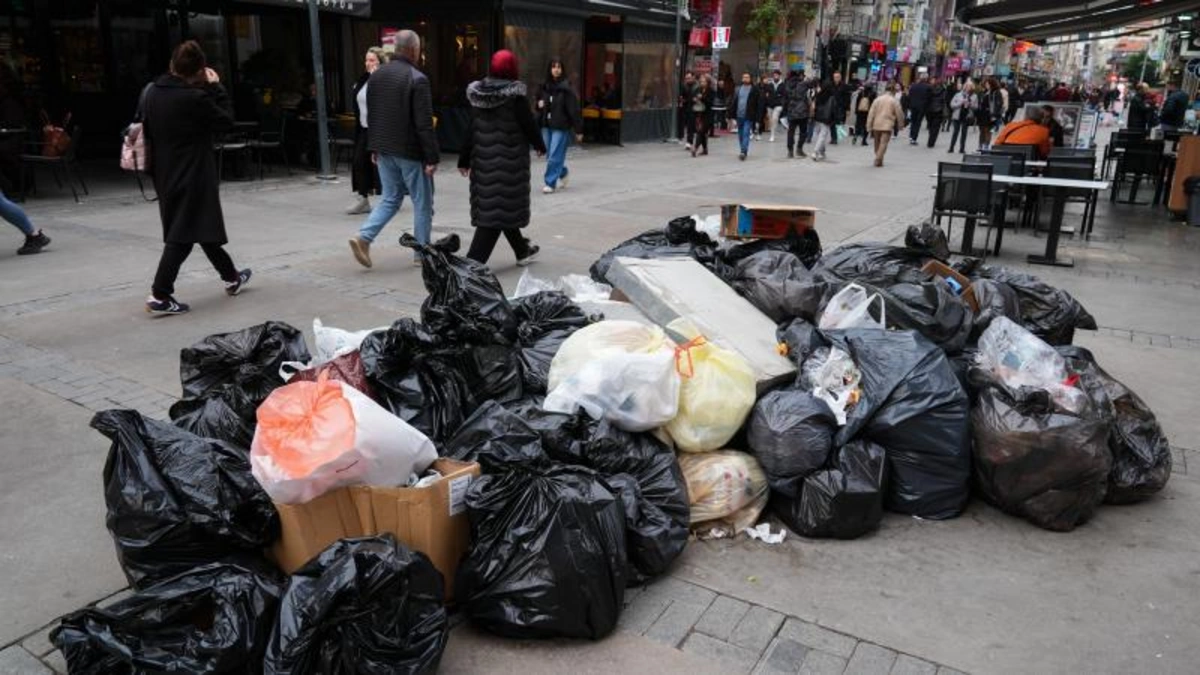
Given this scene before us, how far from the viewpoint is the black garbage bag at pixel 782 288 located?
4.48 m

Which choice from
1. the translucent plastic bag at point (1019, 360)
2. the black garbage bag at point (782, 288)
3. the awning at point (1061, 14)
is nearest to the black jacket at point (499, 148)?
the black garbage bag at point (782, 288)

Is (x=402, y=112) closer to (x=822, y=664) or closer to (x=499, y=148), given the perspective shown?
(x=499, y=148)

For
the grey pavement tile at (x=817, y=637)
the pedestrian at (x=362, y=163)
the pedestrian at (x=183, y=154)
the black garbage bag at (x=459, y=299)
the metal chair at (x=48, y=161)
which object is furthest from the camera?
the metal chair at (x=48, y=161)

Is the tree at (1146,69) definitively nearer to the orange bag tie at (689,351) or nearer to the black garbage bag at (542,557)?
the orange bag tie at (689,351)

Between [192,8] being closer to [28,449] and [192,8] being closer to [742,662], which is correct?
[28,449]

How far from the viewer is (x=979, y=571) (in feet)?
10.7

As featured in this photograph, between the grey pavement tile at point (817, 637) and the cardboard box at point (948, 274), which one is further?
the cardboard box at point (948, 274)

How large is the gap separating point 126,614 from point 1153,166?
14.3 meters

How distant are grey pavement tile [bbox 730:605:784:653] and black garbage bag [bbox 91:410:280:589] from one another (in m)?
1.48

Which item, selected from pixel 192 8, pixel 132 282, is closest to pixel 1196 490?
pixel 132 282

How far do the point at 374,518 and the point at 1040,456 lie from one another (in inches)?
96.6

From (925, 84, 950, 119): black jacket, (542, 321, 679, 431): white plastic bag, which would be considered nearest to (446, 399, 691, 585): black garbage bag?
(542, 321, 679, 431): white plastic bag

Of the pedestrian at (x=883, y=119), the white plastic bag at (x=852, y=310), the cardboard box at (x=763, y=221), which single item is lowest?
the white plastic bag at (x=852, y=310)

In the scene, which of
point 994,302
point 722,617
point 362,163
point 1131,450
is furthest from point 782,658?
point 362,163
